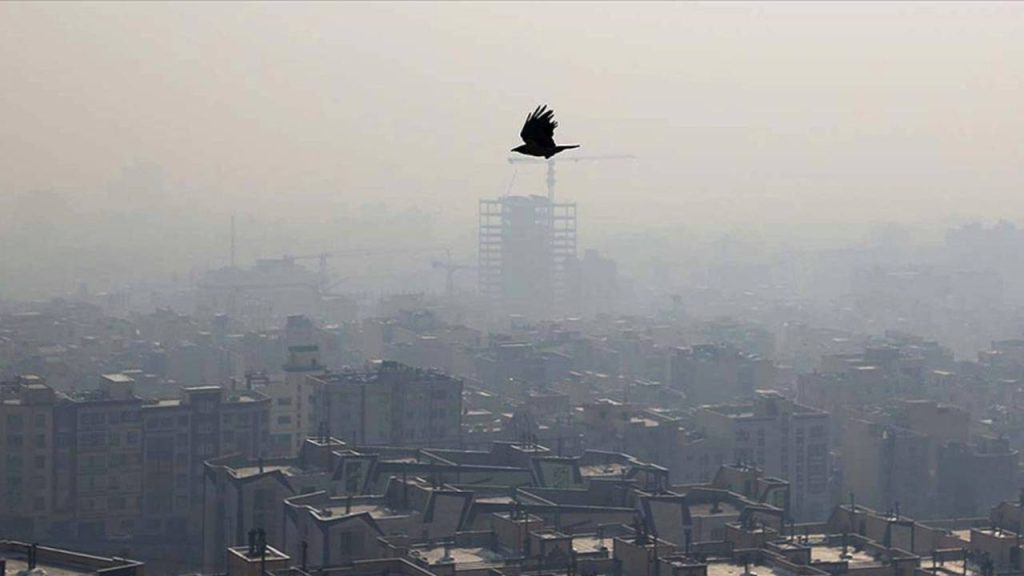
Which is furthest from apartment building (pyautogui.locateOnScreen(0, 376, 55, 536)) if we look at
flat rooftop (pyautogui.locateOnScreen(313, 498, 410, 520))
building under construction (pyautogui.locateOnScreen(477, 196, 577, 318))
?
building under construction (pyautogui.locateOnScreen(477, 196, 577, 318))

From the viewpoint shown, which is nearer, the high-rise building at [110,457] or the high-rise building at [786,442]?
the high-rise building at [110,457]

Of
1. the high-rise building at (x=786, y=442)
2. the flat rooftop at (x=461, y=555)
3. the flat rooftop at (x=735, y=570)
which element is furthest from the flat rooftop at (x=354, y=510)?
the high-rise building at (x=786, y=442)

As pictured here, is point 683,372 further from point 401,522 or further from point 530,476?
point 401,522

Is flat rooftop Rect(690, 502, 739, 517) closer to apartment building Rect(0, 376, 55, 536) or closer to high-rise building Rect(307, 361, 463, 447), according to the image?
high-rise building Rect(307, 361, 463, 447)

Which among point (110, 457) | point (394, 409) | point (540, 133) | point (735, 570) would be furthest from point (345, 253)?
point (540, 133)

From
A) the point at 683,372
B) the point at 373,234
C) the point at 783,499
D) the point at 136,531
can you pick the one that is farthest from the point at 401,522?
the point at 373,234

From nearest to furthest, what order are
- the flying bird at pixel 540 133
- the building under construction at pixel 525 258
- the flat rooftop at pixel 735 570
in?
the flying bird at pixel 540 133, the flat rooftop at pixel 735 570, the building under construction at pixel 525 258

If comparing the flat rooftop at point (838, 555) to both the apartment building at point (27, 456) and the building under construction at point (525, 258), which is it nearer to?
the apartment building at point (27, 456)
